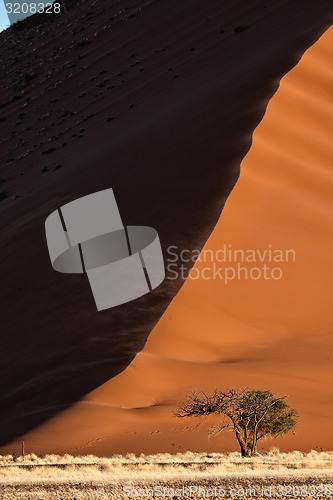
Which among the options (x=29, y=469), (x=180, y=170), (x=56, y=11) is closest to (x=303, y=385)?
(x=29, y=469)

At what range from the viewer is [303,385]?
36.4ft

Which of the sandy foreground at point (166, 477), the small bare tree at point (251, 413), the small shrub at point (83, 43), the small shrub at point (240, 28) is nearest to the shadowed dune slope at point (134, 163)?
the small shrub at point (240, 28)

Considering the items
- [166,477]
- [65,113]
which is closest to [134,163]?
[166,477]

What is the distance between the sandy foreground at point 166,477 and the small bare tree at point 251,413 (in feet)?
1.75

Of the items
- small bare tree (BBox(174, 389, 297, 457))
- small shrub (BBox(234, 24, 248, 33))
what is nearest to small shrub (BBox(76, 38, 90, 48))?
small shrub (BBox(234, 24, 248, 33))

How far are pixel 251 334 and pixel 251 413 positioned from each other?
111 inches

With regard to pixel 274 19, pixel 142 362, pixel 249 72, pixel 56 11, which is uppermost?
pixel 56 11

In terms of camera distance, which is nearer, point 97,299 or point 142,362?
point 142,362

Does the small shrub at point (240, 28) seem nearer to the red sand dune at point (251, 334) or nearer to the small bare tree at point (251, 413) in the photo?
the red sand dune at point (251, 334)

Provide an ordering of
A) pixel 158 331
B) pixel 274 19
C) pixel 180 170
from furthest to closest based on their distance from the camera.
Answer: pixel 274 19
pixel 180 170
pixel 158 331

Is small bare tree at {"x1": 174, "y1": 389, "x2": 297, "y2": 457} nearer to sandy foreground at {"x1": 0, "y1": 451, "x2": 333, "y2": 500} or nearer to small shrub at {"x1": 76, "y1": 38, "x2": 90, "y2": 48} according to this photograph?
sandy foreground at {"x1": 0, "y1": 451, "x2": 333, "y2": 500}

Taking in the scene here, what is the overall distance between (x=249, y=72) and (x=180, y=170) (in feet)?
21.2

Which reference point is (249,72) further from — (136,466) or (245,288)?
(136,466)

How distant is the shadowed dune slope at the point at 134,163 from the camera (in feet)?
40.2
